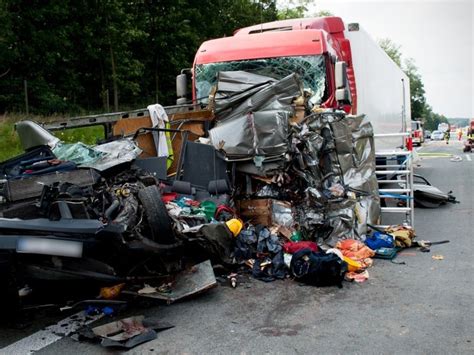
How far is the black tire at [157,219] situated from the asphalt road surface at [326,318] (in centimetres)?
66

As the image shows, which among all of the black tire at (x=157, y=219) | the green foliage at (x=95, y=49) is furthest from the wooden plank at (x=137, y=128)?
the green foliage at (x=95, y=49)

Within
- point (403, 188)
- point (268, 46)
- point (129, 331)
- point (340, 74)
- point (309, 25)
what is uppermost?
point (309, 25)

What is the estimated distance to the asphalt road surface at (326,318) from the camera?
347cm

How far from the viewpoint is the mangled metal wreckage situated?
3.66 meters

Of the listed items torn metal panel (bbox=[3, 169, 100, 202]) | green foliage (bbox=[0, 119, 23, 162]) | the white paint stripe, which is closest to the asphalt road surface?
the white paint stripe

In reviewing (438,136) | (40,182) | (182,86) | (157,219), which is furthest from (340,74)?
(438,136)

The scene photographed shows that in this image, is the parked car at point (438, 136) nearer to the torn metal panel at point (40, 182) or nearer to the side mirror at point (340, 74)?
the side mirror at point (340, 74)

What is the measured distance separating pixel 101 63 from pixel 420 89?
94783mm

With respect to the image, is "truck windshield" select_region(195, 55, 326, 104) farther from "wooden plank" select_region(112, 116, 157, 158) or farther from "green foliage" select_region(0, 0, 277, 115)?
"green foliage" select_region(0, 0, 277, 115)

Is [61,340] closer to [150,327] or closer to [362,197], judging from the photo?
[150,327]

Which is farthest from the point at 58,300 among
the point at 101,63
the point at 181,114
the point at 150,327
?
the point at 101,63

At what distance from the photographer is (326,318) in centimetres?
401

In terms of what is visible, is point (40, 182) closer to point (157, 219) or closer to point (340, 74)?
point (157, 219)

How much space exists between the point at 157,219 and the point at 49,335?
1.22 meters
